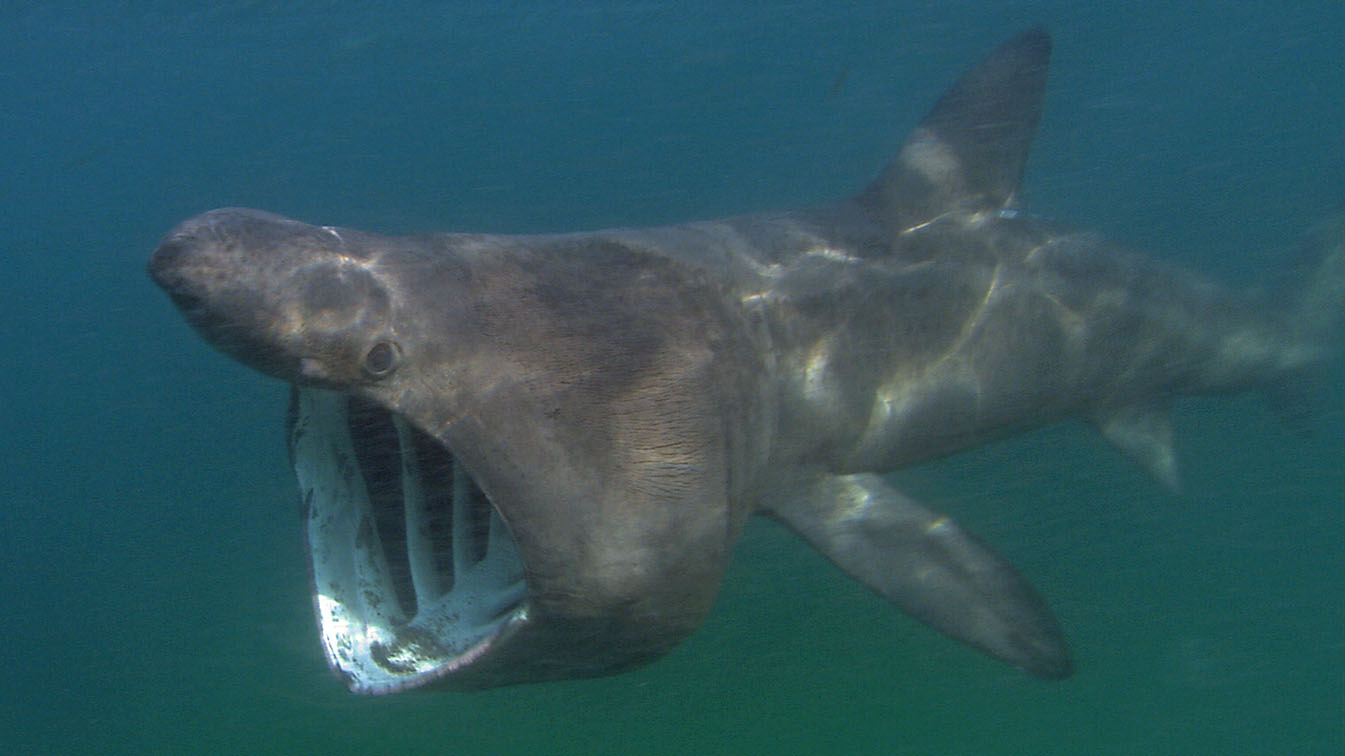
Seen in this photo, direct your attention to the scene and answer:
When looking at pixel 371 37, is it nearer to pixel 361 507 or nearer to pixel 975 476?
pixel 975 476

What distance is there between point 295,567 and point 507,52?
25.1m

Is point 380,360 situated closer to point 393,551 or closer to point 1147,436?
point 393,551

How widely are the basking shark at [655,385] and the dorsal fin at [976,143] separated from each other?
2cm

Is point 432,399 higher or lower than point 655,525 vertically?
higher

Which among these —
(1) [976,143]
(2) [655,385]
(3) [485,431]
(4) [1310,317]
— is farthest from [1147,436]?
(3) [485,431]

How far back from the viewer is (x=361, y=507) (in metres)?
3.53

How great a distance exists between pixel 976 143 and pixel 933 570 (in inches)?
119

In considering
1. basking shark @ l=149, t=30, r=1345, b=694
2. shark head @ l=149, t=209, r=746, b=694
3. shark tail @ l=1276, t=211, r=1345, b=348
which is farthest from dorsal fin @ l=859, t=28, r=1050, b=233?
shark tail @ l=1276, t=211, r=1345, b=348

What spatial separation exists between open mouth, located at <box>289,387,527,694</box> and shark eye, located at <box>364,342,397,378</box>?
280 mm

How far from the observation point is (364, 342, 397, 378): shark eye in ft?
9.25

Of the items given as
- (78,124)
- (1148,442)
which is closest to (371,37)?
(78,124)

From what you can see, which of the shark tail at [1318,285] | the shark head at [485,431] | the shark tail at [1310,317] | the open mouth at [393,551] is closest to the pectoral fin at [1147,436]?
the shark tail at [1310,317]

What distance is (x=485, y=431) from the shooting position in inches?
114

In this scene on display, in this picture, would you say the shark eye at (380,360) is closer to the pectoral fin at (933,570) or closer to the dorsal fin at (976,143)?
the pectoral fin at (933,570)
